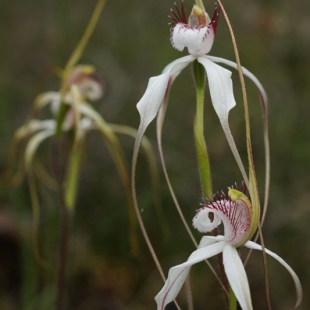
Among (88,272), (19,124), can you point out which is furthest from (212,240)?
(19,124)

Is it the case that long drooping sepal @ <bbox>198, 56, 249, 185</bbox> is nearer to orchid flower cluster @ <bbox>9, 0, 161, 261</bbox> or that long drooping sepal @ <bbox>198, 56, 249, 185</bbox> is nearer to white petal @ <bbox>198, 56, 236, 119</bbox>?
white petal @ <bbox>198, 56, 236, 119</bbox>

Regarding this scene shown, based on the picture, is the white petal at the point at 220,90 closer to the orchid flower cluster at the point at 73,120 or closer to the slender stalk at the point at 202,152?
the slender stalk at the point at 202,152

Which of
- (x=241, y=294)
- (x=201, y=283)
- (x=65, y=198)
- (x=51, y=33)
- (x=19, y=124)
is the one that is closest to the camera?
(x=241, y=294)

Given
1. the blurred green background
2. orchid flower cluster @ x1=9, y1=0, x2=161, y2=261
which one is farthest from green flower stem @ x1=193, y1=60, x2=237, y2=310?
the blurred green background

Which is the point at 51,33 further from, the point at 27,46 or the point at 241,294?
the point at 241,294

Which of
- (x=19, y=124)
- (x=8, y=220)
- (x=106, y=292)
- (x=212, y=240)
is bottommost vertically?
(x=106, y=292)

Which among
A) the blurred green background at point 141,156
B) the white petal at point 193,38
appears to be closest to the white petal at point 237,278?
the white petal at point 193,38

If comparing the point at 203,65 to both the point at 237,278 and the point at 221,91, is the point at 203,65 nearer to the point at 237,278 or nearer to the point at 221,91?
the point at 221,91
